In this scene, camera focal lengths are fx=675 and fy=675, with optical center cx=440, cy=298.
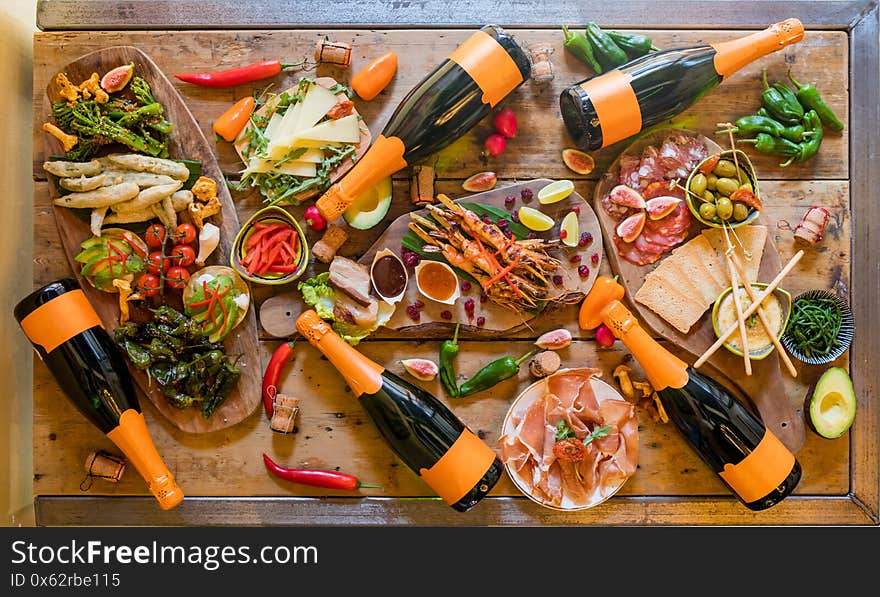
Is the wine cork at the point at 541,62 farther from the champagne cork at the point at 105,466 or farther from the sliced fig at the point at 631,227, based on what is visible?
the champagne cork at the point at 105,466

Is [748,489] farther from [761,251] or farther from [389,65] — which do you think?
[389,65]

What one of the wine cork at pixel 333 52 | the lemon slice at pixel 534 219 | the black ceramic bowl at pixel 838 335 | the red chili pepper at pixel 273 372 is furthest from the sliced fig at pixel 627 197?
the red chili pepper at pixel 273 372

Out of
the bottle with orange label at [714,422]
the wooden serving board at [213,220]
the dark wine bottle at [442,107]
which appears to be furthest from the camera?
the wooden serving board at [213,220]

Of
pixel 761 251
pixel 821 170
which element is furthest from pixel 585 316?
pixel 821 170

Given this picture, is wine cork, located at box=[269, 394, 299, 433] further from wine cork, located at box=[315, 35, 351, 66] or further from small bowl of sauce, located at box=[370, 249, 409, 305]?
wine cork, located at box=[315, 35, 351, 66]

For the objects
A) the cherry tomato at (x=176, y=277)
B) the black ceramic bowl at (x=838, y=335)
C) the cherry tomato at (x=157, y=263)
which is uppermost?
the cherry tomato at (x=157, y=263)

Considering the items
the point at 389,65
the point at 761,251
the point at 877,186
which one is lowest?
the point at 761,251
